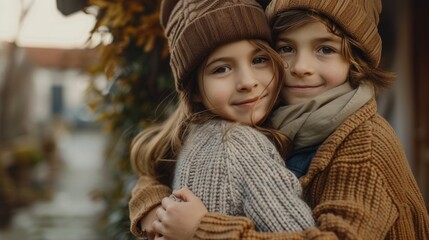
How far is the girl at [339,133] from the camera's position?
196 centimetres

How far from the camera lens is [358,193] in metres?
1.98

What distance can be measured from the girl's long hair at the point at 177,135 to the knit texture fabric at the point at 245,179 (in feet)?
0.37

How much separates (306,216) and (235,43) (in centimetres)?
67

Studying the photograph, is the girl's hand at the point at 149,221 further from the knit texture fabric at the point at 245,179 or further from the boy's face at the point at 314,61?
the boy's face at the point at 314,61

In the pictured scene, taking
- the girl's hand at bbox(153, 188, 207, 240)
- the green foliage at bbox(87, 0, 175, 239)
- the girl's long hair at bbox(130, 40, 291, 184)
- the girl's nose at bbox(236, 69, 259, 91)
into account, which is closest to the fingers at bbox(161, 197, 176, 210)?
the girl's hand at bbox(153, 188, 207, 240)

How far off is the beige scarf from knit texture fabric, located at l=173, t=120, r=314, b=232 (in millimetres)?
139

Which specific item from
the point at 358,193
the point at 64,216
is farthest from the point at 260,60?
the point at 64,216

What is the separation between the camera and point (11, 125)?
12398 mm

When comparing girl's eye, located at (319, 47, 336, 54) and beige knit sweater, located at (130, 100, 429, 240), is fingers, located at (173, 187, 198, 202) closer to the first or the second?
beige knit sweater, located at (130, 100, 429, 240)

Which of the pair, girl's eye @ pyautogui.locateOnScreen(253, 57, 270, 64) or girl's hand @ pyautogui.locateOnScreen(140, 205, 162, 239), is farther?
girl's hand @ pyautogui.locateOnScreen(140, 205, 162, 239)

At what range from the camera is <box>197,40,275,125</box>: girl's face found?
2209 mm

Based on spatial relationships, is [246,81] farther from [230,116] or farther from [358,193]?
[358,193]

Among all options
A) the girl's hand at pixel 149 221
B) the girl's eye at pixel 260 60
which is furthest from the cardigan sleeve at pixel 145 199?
the girl's eye at pixel 260 60

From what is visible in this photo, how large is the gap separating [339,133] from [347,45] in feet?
1.07
